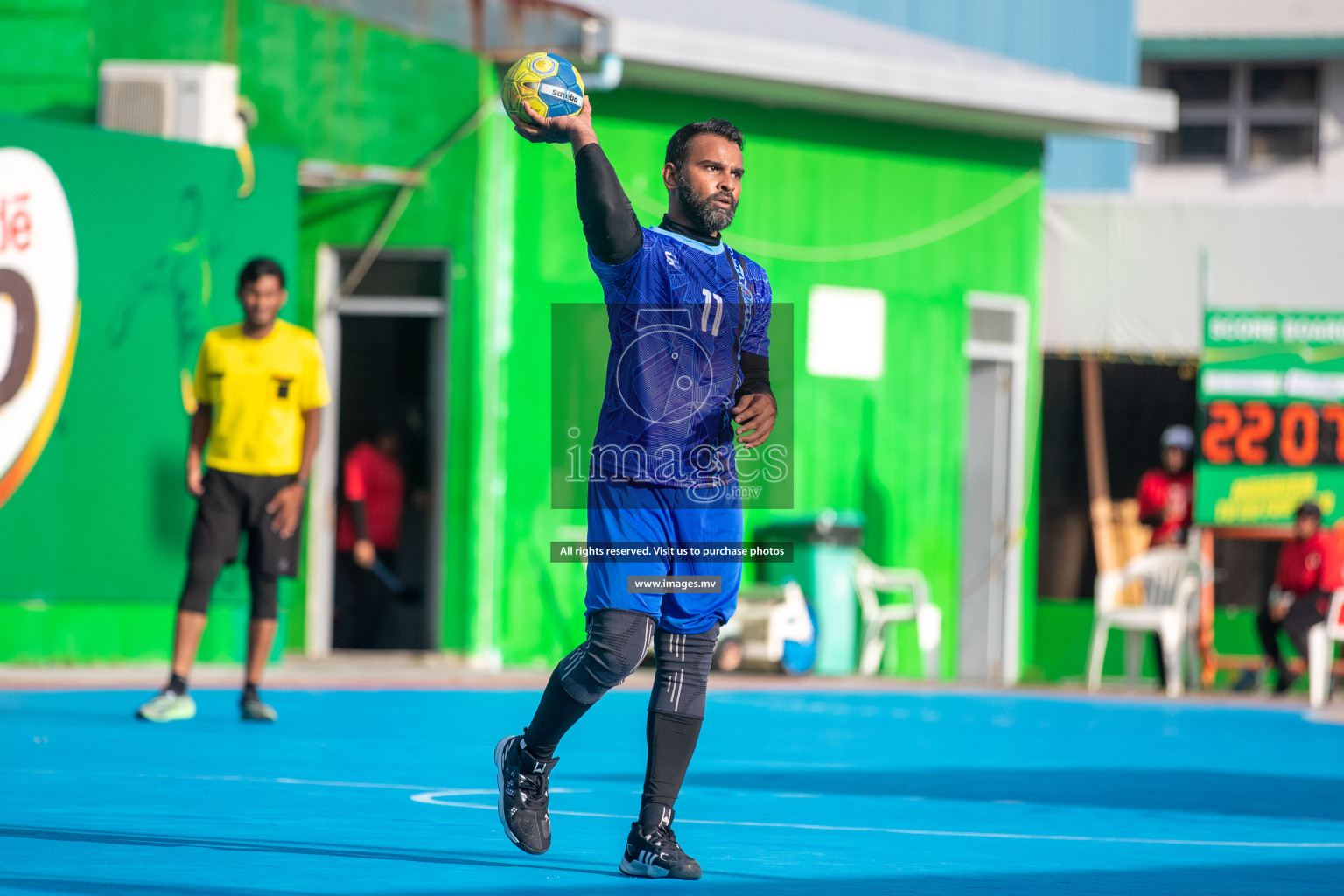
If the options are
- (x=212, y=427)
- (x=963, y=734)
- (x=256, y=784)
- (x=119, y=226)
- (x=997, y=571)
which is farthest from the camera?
(x=997, y=571)

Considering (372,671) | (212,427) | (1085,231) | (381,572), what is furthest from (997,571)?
(212,427)

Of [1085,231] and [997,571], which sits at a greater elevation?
[1085,231]

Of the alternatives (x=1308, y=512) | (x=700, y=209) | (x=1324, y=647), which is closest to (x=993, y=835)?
(x=700, y=209)

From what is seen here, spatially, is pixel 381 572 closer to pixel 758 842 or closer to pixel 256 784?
pixel 256 784

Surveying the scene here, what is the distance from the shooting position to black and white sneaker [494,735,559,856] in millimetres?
5156

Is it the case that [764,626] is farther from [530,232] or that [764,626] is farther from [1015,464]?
[1015,464]

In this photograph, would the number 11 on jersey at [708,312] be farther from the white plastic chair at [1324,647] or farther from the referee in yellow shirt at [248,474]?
the white plastic chair at [1324,647]

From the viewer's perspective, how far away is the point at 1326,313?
16062 millimetres

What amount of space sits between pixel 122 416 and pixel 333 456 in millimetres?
2569

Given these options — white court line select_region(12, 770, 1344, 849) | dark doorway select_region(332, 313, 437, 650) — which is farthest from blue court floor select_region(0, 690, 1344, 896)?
dark doorway select_region(332, 313, 437, 650)

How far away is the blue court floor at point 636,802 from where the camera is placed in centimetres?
508

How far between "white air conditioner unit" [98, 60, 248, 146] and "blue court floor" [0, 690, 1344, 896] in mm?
3758

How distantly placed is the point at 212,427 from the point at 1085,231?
1125 cm

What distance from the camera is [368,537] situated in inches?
587
